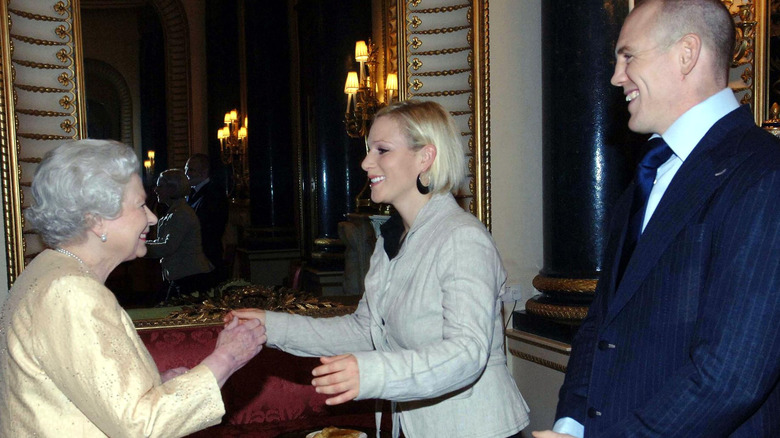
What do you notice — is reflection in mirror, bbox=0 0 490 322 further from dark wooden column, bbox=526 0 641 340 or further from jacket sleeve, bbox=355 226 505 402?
jacket sleeve, bbox=355 226 505 402

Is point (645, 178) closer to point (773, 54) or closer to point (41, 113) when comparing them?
point (773, 54)

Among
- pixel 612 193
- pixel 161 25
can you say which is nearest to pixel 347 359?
pixel 612 193

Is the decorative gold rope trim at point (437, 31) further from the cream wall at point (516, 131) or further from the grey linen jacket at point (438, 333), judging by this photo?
the grey linen jacket at point (438, 333)

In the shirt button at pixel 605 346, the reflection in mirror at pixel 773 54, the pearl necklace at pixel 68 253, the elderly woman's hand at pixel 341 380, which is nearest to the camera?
the shirt button at pixel 605 346

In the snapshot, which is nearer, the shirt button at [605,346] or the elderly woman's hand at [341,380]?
the shirt button at [605,346]

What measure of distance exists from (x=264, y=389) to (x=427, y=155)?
195 cm

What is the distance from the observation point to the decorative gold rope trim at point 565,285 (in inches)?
135

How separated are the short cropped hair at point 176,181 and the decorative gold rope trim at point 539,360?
195 cm

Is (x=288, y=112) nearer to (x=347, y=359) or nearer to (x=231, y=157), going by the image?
(x=231, y=157)

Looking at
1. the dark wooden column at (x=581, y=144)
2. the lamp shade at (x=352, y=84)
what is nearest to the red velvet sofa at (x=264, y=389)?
the dark wooden column at (x=581, y=144)

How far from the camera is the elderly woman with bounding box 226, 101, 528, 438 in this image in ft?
5.20

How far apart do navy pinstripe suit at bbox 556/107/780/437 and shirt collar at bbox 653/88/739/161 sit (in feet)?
0.08

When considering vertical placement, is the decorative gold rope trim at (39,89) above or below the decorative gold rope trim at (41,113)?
above

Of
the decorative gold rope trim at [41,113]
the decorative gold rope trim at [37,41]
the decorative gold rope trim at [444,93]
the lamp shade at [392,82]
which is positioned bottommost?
the decorative gold rope trim at [41,113]
